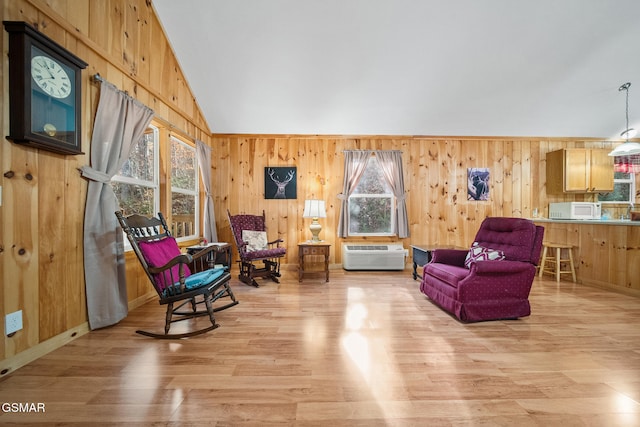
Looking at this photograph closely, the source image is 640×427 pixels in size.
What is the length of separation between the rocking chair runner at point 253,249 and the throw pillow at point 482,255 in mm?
2451

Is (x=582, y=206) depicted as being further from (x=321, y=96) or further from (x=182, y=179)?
(x=182, y=179)

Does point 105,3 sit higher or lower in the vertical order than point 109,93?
higher

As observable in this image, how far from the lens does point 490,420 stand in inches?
48.6

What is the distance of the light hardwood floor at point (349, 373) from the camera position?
4.19 feet

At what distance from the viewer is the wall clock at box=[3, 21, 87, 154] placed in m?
1.60

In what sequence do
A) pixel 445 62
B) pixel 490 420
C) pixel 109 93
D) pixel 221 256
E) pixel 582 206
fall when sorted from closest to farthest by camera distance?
pixel 490 420
pixel 109 93
pixel 445 62
pixel 221 256
pixel 582 206

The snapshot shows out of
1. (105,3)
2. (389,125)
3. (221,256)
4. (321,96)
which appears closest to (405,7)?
(321,96)

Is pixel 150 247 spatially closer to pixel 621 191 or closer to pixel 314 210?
pixel 314 210

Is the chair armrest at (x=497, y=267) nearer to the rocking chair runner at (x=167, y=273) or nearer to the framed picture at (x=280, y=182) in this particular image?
the rocking chair runner at (x=167, y=273)

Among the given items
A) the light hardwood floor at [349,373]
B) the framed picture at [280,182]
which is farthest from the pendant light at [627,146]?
the framed picture at [280,182]

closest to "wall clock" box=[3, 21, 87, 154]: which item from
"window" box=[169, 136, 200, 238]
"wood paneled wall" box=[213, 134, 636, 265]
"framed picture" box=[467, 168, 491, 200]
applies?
"window" box=[169, 136, 200, 238]

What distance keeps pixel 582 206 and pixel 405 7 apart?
4.58 metres

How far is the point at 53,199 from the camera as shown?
74.0 inches

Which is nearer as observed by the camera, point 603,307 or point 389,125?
point 603,307
